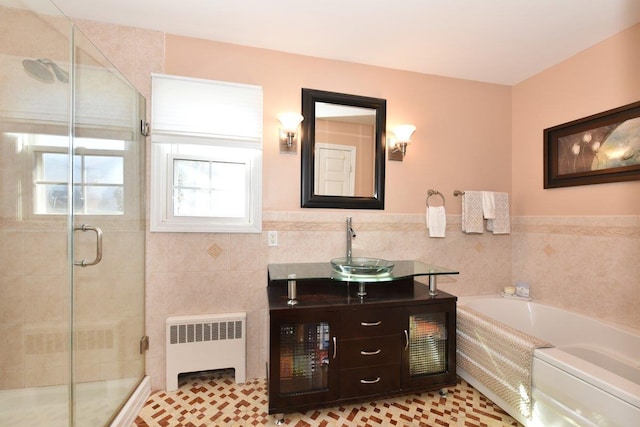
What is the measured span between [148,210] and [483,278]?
275 cm

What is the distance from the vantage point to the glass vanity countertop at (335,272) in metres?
1.75

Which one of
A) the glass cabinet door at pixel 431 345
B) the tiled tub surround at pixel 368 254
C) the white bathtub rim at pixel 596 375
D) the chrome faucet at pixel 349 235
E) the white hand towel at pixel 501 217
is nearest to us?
the white bathtub rim at pixel 596 375

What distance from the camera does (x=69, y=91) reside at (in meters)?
1.41

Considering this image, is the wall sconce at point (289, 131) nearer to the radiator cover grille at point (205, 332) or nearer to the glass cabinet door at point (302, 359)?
the glass cabinet door at point (302, 359)

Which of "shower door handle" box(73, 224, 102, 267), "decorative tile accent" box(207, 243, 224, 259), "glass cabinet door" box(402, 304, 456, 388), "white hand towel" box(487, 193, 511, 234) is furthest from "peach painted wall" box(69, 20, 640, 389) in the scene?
"glass cabinet door" box(402, 304, 456, 388)

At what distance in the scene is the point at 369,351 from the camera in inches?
68.1

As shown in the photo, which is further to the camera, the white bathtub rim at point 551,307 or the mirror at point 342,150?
the mirror at point 342,150

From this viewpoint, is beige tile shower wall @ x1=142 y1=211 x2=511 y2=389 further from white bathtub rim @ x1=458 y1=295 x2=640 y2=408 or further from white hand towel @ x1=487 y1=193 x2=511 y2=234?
white bathtub rim @ x1=458 y1=295 x2=640 y2=408

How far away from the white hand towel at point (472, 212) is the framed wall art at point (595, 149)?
536mm

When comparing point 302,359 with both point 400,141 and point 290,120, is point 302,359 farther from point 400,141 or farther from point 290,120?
point 400,141

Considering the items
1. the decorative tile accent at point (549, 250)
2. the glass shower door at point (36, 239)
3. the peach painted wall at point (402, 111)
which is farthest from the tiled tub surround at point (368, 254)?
the glass shower door at point (36, 239)

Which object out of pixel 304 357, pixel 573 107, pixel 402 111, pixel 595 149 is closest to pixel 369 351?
pixel 304 357

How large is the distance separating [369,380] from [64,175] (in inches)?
78.6

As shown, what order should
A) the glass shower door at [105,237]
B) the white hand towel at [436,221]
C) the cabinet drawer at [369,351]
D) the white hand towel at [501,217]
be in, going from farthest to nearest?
1. the white hand towel at [501,217]
2. the white hand towel at [436,221]
3. the cabinet drawer at [369,351]
4. the glass shower door at [105,237]
